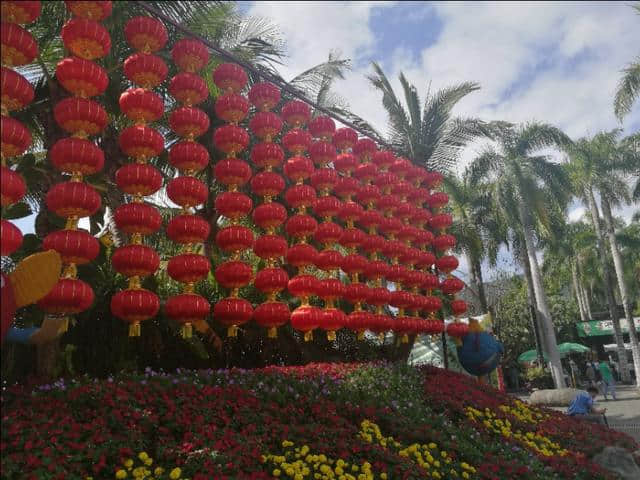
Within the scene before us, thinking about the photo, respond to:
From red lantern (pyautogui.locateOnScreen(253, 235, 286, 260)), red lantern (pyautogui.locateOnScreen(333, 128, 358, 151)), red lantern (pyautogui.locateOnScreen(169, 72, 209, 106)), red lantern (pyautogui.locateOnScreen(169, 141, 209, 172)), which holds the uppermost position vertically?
red lantern (pyautogui.locateOnScreen(333, 128, 358, 151))

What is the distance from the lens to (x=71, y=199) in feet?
17.0

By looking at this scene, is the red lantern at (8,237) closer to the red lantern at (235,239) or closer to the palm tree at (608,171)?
the red lantern at (235,239)

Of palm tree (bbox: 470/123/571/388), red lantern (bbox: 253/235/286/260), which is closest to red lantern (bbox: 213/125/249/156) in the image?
red lantern (bbox: 253/235/286/260)

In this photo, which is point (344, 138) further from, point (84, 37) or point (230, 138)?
point (84, 37)

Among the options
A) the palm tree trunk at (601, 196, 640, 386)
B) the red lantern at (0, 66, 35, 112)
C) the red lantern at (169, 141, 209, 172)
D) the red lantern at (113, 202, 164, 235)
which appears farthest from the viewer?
the palm tree trunk at (601, 196, 640, 386)

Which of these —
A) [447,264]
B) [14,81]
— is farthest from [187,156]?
[447,264]

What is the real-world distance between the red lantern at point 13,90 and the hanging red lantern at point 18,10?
0.06 metres

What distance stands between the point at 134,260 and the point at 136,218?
472 mm

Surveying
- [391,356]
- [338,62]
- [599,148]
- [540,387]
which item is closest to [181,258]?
[391,356]

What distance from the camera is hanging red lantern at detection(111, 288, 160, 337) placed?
18.1ft

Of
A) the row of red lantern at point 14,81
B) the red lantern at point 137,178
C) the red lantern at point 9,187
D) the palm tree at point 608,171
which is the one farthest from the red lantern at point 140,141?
the palm tree at point 608,171

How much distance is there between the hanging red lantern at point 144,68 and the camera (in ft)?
19.8

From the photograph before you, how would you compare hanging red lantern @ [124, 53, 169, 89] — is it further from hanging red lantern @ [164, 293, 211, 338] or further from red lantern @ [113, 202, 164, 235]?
hanging red lantern @ [164, 293, 211, 338]

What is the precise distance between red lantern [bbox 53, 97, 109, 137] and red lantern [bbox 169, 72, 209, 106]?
1.27 meters
